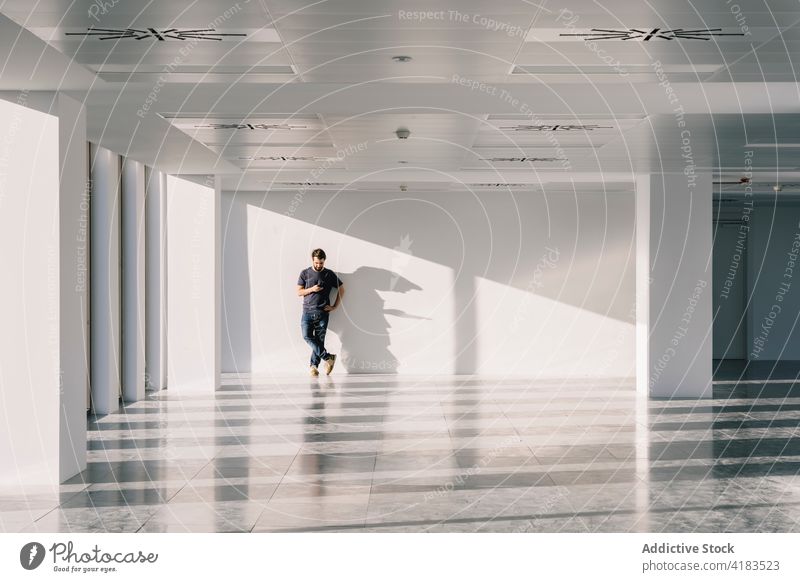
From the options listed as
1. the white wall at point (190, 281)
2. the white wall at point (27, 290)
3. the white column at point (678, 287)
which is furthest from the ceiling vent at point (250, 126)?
the white column at point (678, 287)

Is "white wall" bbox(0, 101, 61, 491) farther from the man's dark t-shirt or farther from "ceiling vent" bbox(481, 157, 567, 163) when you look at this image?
the man's dark t-shirt

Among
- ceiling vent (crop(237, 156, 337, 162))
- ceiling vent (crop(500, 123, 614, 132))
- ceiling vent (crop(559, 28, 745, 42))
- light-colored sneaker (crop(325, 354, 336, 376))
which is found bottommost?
light-colored sneaker (crop(325, 354, 336, 376))

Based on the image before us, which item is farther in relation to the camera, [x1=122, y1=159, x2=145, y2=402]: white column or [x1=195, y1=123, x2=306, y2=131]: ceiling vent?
[x1=122, y1=159, x2=145, y2=402]: white column

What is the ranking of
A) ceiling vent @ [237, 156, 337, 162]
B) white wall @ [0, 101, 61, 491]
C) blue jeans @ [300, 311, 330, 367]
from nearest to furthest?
white wall @ [0, 101, 61, 491], ceiling vent @ [237, 156, 337, 162], blue jeans @ [300, 311, 330, 367]

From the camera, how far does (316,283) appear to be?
18.6 metres

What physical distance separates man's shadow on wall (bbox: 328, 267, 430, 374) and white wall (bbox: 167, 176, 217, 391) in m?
3.93

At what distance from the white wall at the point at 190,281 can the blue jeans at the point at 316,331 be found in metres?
3.01

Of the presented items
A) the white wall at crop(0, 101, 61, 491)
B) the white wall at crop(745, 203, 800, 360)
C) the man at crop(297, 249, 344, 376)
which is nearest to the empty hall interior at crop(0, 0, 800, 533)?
the white wall at crop(0, 101, 61, 491)

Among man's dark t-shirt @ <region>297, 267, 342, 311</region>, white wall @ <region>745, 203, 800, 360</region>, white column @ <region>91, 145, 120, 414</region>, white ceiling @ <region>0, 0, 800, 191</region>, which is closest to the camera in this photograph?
white ceiling @ <region>0, 0, 800, 191</region>

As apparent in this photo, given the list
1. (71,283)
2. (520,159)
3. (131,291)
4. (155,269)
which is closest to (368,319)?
(155,269)

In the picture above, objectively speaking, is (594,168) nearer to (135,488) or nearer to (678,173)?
(678,173)

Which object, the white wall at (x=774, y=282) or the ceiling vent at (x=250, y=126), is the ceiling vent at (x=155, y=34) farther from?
the white wall at (x=774, y=282)

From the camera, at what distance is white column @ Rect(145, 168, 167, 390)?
50.5ft

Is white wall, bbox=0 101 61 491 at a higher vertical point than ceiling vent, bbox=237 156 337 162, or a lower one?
lower
